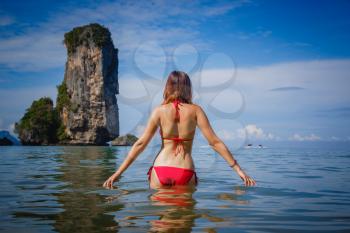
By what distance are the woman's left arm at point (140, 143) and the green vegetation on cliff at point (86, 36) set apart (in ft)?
228

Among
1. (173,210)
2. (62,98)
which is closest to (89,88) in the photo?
(62,98)

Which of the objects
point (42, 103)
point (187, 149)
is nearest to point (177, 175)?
point (187, 149)

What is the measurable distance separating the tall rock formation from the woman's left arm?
6447 cm

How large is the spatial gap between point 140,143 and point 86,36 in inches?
2858

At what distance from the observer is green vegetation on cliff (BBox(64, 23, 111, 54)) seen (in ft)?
237

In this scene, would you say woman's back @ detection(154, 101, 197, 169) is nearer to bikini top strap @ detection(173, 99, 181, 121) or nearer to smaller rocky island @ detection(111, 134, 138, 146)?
bikini top strap @ detection(173, 99, 181, 121)

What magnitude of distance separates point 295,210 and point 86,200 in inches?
104

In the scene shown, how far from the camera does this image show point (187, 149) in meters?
4.98

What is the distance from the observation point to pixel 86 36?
73375 mm

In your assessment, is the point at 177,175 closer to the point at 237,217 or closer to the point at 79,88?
the point at 237,217

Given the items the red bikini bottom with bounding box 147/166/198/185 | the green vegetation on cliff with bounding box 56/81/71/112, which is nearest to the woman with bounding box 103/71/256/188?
the red bikini bottom with bounding box 147/166/198/185

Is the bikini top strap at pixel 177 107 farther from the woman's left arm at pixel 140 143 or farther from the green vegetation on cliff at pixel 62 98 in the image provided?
the green vegetation on cliff at pixel 62 98

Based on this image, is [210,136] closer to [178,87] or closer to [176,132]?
[176,132]

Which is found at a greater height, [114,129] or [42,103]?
[42,103]
